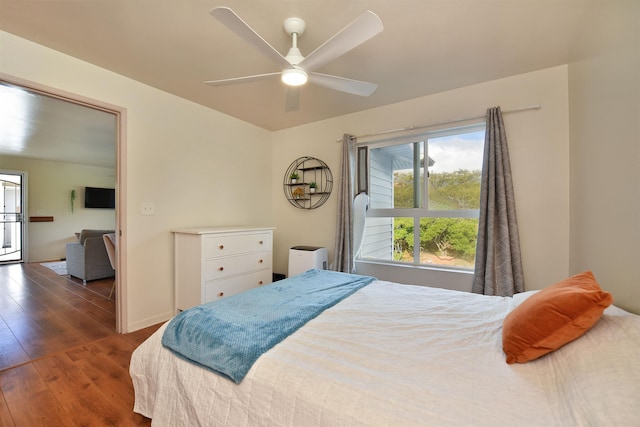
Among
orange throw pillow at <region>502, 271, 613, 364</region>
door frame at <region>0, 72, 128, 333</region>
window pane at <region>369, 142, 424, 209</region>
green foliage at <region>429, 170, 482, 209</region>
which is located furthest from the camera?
window pane at <region>369, 142, 424, 209</region>

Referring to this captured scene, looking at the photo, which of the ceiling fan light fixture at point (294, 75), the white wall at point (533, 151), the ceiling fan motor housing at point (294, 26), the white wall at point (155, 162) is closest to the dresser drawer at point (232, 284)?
the white wall at point (155, 162)

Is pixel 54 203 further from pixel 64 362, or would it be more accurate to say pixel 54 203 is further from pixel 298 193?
pixel 298 193

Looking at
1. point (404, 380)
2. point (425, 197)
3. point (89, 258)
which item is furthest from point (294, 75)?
point (89, 258)

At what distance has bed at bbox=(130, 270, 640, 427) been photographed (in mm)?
725

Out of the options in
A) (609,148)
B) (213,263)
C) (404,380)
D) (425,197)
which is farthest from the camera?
(425,197)

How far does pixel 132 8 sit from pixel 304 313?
212 cm

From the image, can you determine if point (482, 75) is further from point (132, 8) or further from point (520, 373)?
point (132, 8)

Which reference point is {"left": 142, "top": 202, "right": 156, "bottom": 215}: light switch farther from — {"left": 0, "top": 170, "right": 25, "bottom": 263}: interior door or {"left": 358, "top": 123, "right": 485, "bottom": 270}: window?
{"left": 0, "top": 170, "right": 25, "bottom": 263}: interior door

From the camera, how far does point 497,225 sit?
7.98 ft

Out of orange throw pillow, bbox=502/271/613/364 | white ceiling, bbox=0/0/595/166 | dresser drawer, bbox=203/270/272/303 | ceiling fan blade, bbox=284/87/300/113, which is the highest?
white ceiling, bbox=0/0/595/166

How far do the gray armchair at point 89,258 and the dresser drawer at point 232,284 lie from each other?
9.31 feet

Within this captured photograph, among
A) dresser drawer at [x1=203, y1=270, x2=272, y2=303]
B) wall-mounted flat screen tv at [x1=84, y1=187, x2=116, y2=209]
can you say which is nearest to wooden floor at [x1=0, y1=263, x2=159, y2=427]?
dresser drawer at [x1=203, y1=270, x2=272, y2=303]

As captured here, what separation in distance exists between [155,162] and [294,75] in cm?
185

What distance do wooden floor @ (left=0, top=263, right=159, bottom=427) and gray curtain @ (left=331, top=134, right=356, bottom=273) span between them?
82.5 inches
